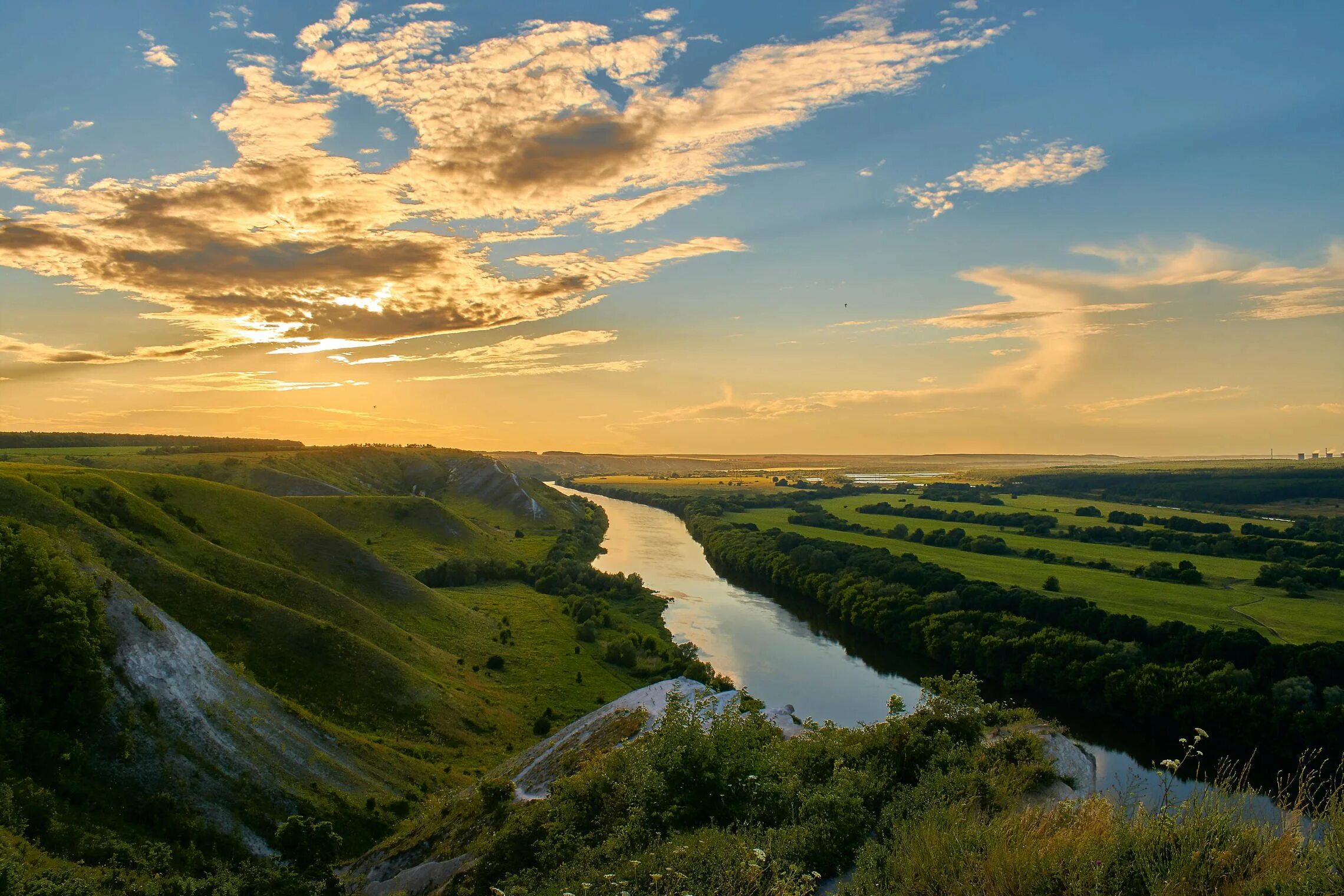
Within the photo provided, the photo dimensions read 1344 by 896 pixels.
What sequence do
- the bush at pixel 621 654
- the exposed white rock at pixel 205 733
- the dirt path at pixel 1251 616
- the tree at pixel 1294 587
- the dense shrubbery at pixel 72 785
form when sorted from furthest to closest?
the tree at pixel 1294 587 → the bush at pixel 621 654 → the dirt path at pixel 1251 616 → the exposed white rock at pixel 205 733 → the dense shrubbery at pixel 72 785

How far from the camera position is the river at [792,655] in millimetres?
49156

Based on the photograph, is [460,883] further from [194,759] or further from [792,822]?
[194,759]

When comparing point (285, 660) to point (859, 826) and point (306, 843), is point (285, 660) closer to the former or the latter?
point (306, 843)

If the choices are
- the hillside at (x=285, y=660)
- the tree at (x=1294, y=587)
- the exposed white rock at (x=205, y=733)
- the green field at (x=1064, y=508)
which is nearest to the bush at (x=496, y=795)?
the hillside at (x=285, y=660)

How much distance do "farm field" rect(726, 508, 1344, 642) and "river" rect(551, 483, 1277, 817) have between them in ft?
58.3

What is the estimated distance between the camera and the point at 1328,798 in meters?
10.5

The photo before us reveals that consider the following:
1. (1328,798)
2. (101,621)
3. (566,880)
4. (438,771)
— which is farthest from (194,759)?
(1328,798)

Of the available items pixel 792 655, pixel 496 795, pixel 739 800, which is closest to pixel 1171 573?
pixel 792 655

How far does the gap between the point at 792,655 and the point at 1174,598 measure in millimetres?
35217

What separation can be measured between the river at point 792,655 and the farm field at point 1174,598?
17.8 metres

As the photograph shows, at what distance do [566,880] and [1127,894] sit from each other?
1063 centimetres

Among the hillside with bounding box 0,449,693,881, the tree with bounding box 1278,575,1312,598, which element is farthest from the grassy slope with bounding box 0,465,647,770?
the tree with bounding box 1278,575,1312,598

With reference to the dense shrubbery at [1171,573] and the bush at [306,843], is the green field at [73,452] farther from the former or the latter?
the dense shrubbery at [1171,573]

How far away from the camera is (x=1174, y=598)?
220 feet
